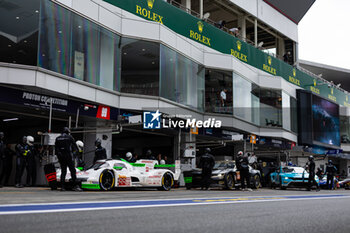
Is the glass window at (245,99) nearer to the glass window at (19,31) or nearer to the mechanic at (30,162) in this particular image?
the glass window at (19,31)

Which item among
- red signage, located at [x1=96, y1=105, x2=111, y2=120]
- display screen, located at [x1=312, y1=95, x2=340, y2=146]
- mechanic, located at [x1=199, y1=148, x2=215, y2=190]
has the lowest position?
mechanic, located at [x1=199, y1=148, x2=215, y2=190]

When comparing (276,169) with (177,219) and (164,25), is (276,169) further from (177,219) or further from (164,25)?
(177,219)

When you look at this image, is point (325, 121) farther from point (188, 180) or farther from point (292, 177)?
point (188, 180)

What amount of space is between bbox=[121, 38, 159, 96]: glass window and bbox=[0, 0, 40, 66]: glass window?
5.46 meters

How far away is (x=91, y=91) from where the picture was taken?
18.7m

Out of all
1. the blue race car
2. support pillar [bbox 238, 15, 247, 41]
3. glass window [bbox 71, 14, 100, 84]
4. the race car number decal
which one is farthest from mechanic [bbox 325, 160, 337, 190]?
support pillar [bbox 238, 15, 247, 41]

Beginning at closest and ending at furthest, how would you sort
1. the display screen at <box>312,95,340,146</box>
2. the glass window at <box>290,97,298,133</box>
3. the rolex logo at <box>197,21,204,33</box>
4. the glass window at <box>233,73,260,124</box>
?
1. the rolex logo at <box>197,21,204,33</box>
2. the glass window at <box>233,73,260,124</box>
3. the glass window at <box>290,97,298,133</box>
4. the display screen at <box>312,95,340,146</box>

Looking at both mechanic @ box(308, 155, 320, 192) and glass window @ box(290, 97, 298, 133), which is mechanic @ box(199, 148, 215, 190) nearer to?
mechanic @ box(308, 155, 320, 192)

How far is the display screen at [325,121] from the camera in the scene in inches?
1543

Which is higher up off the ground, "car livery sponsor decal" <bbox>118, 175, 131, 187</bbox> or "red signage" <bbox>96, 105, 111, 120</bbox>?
"red signage" <bbox>96, 105, 111, 120</bbox>

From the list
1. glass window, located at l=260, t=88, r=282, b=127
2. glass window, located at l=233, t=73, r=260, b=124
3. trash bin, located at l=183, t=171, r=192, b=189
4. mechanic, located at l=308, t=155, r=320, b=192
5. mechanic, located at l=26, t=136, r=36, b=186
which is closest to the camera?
A: mechanic, located at l=26, t=136, r=36, b=186

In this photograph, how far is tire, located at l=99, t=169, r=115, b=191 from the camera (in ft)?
42.3

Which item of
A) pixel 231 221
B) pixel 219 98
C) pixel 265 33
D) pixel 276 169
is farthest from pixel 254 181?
pixel 265 33

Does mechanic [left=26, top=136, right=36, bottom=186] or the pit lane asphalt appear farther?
mechanic [left=26, top=136, right=36, bottom=186]
